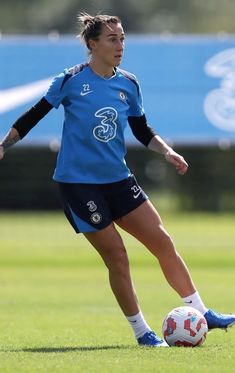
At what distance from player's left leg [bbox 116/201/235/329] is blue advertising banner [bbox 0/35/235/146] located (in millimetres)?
13954

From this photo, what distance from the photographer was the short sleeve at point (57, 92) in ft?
35.2

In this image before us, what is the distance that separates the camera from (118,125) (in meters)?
10.8

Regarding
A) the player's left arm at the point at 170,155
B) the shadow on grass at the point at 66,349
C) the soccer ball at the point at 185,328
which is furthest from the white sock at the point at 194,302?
the player's left arm at the point at 170,155

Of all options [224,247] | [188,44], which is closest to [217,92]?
[188,44]

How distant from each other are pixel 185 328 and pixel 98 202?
134cm

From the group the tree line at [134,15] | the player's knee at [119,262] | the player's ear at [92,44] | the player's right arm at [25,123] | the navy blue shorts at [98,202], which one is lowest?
the tree line at [134,15]

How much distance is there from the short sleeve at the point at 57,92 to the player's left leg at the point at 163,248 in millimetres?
1184

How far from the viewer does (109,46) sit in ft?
35.3

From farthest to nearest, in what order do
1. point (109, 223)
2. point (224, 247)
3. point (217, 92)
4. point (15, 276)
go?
point (224, 247)
point (217, 92)
point (15, 276)
point (109, 223)

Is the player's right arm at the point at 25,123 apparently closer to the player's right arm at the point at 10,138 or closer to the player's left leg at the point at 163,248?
the player's right arm at the point at 10,138

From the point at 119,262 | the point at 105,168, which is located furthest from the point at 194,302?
the point at 105,168

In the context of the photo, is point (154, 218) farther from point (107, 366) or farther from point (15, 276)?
point (15, 276)

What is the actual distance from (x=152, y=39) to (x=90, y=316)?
487 inches

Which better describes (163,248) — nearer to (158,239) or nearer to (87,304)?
(158,239)
